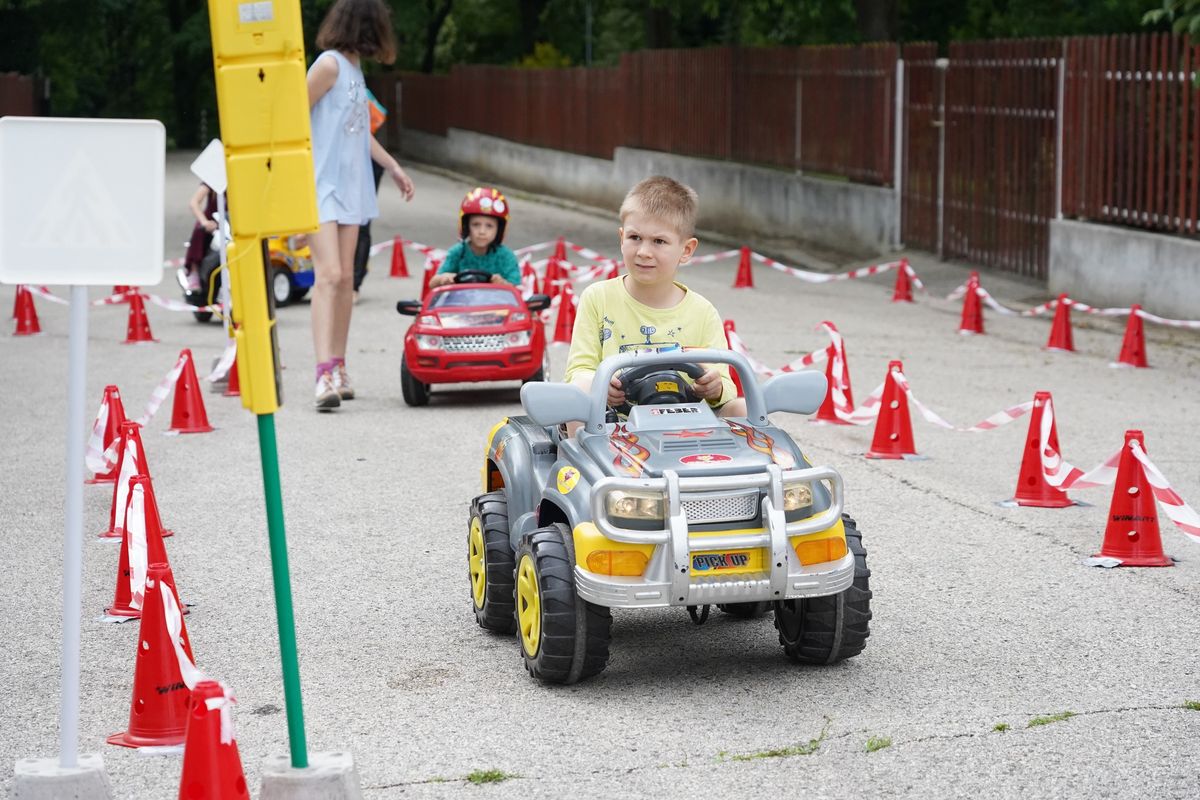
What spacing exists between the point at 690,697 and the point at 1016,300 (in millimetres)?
13301

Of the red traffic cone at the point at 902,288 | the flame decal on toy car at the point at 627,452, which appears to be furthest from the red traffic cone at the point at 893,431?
the red traffic cone at the point at 902,288

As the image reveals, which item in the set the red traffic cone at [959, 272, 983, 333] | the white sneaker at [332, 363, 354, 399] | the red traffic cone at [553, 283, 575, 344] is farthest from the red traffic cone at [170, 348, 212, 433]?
the red traffic cone at [959, 272, 983, 333]

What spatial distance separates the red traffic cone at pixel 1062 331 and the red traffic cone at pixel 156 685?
10.5 metres

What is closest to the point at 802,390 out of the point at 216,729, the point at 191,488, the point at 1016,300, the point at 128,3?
the point at 216,729

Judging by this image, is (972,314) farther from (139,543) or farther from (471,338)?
(139,543)

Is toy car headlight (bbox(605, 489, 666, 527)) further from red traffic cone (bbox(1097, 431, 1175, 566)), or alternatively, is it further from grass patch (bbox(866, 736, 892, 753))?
red traffic cone (bbox(1097, 431, 1175, 566))

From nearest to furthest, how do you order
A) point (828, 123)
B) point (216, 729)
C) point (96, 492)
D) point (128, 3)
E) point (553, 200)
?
point (216, 729) → point (96, 492) → point (828, 123) → point (553, 200) → point (128, 3)

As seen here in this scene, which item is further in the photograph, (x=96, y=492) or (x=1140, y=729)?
(x=96, y=492)

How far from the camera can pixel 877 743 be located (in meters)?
4.95

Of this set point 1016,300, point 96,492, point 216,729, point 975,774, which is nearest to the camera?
point 216,729

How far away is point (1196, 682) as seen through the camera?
18.1 ft

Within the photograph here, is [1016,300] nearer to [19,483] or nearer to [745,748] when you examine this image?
[19,483]

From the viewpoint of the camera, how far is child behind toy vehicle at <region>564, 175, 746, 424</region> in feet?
19.9

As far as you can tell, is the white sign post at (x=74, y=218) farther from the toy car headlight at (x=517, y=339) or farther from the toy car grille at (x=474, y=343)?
the toy car headlight at (x=517, y=339)
